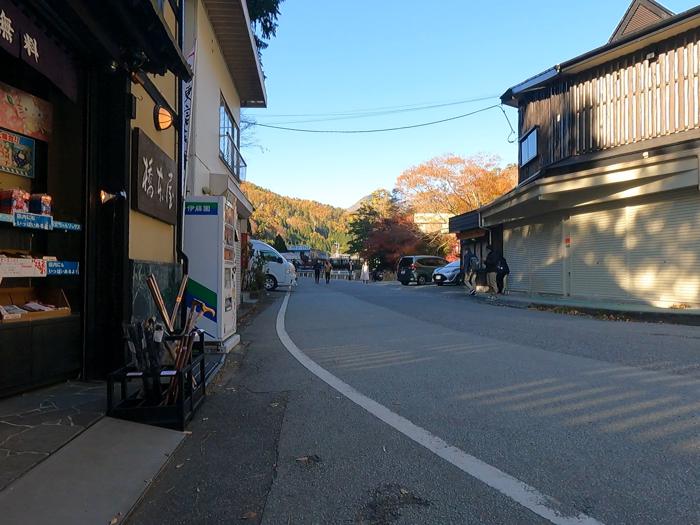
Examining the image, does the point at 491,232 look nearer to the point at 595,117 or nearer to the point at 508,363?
the point at 595,117

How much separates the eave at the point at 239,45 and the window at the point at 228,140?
1.15 metres

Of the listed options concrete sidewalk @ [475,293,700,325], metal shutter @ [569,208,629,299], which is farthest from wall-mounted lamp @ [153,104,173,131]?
metal shutter @ [569,208,629,299]

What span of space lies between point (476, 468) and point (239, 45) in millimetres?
12224

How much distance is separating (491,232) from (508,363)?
1962 cm

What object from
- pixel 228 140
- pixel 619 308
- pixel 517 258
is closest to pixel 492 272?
pixel 517 258

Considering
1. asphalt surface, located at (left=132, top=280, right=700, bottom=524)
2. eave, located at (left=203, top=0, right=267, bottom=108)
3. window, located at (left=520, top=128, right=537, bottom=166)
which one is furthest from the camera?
window, located at (left=520, top=128, right=537, bottom=166)

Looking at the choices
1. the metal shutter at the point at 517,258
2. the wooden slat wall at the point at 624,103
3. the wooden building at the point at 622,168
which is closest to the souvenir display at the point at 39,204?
the wooden building at the point at 622,168

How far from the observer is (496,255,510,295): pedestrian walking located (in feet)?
70.5

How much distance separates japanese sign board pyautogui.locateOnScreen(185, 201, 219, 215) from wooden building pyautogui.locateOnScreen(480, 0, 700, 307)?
38.1ft

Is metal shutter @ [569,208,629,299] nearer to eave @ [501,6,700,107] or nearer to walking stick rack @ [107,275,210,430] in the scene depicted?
eave @ [501,6,700,107]

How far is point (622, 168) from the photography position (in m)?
15.0

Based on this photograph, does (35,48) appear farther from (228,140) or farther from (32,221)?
(228,140)

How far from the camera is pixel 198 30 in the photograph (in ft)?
34.8

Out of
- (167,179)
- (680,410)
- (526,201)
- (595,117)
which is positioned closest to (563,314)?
(526,201)
